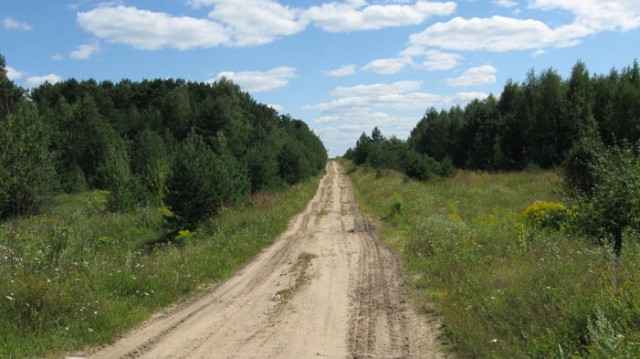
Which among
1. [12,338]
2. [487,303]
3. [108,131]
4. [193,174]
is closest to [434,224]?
[487,303]

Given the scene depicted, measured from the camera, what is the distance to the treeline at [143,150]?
20.5m

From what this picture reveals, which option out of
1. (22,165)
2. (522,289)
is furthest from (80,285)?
(22,165)

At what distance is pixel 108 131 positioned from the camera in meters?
63.7

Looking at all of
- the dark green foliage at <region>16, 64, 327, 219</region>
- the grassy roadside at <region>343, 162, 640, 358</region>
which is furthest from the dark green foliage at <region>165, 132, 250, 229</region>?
the grassy roadside at <region>343, 162, 640, 358</region>

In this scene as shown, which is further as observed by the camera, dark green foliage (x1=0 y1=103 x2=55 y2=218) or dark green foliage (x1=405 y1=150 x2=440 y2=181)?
dark green foliage (x1=405 y1=150 x2=440 y2=181)

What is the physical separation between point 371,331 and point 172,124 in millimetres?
72389

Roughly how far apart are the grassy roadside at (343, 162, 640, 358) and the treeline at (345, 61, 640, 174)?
33.4 metres

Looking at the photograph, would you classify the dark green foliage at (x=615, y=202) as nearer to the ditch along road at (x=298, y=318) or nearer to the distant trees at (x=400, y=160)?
the ditch along road at (x=298, y=318)

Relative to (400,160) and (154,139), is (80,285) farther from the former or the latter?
(400,160)

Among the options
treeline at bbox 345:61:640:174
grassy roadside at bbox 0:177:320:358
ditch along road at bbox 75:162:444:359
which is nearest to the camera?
ditch along road at bbox 75:162:444:359

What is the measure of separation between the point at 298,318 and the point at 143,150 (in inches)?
1933

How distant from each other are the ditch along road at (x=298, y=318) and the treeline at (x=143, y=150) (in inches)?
289

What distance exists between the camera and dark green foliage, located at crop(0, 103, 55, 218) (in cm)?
2962

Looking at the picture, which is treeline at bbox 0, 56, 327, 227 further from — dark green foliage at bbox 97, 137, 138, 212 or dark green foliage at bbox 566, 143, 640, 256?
dark green foliage at bbox 566, 143, 640, 256
